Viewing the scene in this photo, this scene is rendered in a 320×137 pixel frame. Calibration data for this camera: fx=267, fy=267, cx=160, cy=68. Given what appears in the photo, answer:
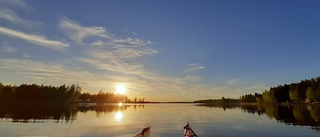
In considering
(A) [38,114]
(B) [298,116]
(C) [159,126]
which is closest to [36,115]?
(A) [38,114]

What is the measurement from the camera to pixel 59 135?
3712 cm

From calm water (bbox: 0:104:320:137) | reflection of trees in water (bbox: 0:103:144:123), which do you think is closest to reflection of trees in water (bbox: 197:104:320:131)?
calm water (bbox: 0:104:320:137)

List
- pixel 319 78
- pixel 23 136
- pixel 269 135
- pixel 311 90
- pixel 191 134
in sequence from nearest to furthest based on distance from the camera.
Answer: pixel 191 134 → pixel 23 136 → pixel 269 135 → pixel 311 90 → pixel 319 78

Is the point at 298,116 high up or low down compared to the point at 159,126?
up

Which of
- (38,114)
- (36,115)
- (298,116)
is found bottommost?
(36,115)

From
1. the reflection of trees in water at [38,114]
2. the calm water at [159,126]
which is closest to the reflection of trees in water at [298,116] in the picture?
the calm water at [159,126]

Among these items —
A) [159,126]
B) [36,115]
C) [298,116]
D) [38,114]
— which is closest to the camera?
[159,126]

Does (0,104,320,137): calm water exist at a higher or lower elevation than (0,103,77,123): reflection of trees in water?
lower

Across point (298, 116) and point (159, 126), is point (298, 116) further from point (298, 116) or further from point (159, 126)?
point (159, 126)

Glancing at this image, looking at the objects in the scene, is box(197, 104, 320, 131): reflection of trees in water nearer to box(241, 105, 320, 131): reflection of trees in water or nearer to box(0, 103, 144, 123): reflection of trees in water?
box(241, 105, 320, 131): reflection of trees in water

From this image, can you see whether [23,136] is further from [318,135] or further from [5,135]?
[318,135]

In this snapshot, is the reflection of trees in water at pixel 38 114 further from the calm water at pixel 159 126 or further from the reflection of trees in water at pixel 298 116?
the reflection of trees in water at pixel 298 116

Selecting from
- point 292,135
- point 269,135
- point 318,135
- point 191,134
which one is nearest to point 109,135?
point 191,134

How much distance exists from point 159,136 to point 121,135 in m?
5.41
